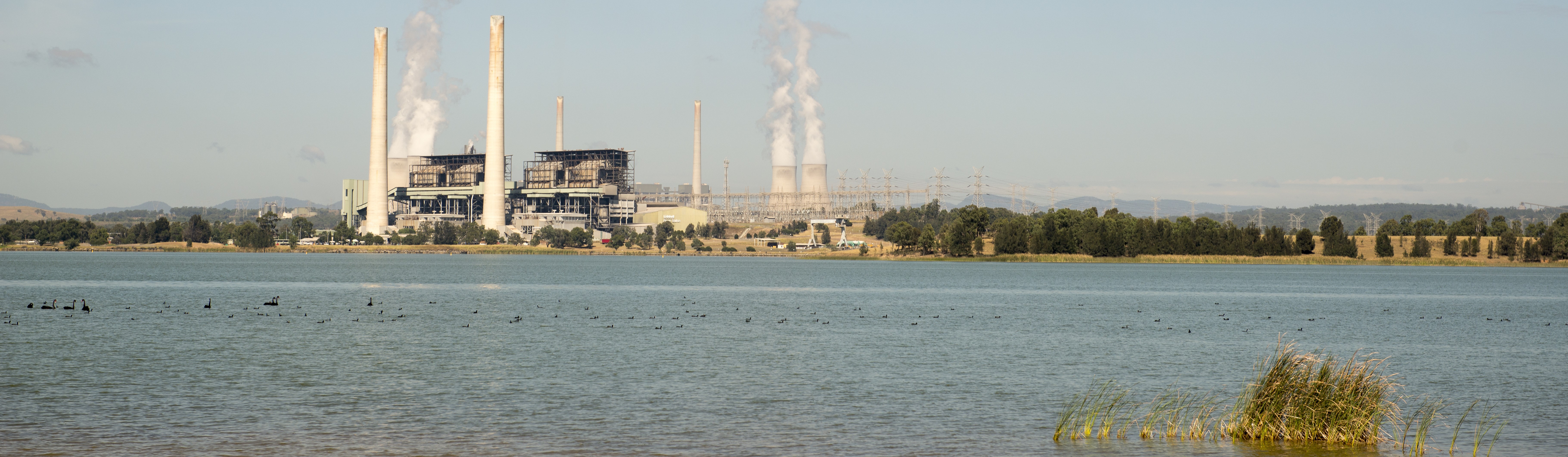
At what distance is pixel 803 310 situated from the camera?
61.2 m

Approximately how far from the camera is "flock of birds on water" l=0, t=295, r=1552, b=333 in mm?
49094

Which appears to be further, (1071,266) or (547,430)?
(1071,266)

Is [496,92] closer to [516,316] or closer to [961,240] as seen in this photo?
[961,240]

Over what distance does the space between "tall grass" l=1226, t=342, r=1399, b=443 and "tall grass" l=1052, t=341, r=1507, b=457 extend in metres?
0.02

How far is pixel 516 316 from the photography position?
2100 inches

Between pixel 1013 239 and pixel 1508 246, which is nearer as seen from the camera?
pixel 1508 246

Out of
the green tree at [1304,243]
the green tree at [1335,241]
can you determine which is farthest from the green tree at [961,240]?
the green tree at [1335,241]

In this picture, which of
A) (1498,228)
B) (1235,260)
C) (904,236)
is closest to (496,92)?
(904,236)

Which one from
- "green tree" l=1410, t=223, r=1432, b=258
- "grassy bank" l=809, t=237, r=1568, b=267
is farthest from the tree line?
"grassy bank" l=809, t=237, r=1568, b=267

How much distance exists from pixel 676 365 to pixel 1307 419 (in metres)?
17.8

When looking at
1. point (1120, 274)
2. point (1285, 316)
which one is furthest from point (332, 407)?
point (1120, 274)

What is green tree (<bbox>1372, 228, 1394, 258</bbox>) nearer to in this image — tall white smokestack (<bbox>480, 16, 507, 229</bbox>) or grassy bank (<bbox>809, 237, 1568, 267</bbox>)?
grassy bank (<bbox>809, 237, 1568, 267</bbox>)

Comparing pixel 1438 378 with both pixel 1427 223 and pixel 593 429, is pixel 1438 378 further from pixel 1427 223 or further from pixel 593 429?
pixel 1427 223

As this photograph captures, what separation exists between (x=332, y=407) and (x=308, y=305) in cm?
3979
